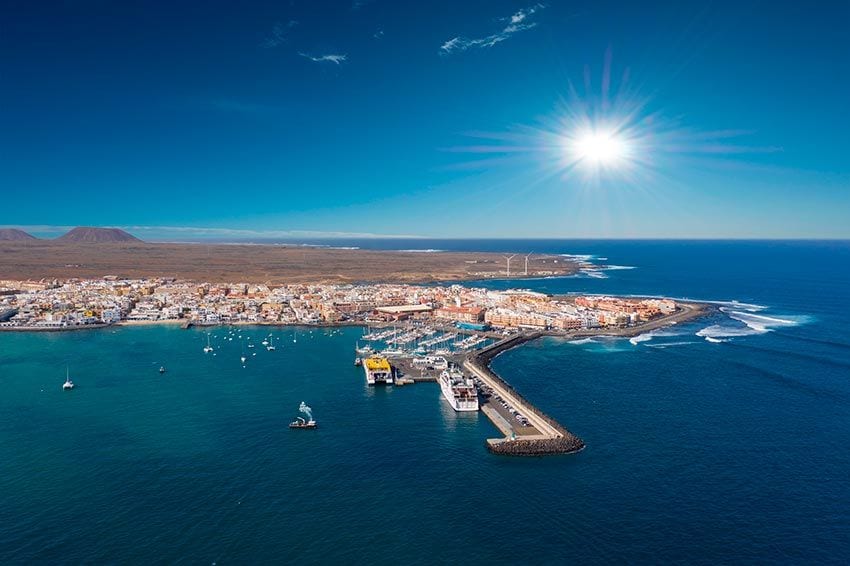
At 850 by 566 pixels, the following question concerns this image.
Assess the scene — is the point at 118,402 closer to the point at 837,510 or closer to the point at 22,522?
the point at 22,522

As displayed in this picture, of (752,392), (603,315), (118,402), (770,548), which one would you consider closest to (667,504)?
(770,548)

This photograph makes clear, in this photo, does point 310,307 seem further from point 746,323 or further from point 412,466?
point 746,323

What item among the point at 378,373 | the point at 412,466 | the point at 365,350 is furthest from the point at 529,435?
the point at 365,350

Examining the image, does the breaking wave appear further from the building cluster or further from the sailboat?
the sailboat

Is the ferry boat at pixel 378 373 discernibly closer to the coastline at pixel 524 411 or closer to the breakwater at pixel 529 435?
the coastline at pixel 524 411

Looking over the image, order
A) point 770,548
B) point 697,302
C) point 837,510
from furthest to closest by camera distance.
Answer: point 697,302
point 837,510
point 770,548
